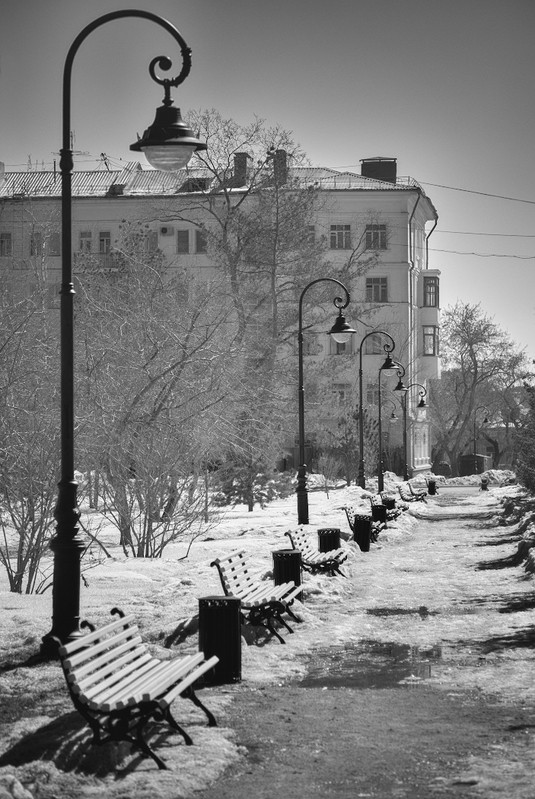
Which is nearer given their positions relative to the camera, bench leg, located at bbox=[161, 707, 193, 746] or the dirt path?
the dirt path

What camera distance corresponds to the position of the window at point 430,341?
243 feet

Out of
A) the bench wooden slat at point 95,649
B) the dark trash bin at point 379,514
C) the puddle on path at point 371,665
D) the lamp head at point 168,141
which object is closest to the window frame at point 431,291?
the dark trash bin at point 379,514

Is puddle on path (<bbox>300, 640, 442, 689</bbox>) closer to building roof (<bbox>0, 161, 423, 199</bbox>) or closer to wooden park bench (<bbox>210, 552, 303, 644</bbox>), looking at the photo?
wooden park bench (<bbox>210, 552, 303, 644</bbox>)

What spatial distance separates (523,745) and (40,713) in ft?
10.6

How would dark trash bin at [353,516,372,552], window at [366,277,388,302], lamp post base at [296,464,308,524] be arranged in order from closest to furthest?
dark trash bin at [353,516,372,552], lamp post base at [296,464,308,524], window at [366,277,388,302]

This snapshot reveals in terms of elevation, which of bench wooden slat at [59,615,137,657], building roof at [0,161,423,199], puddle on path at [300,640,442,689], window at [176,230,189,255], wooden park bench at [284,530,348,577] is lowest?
puddle on path at [300,640,442,689]

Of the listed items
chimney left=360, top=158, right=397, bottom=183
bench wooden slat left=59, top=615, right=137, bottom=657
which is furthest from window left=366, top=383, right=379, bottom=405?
bench wooden slat left=59, top=615, right=137, bottom=657

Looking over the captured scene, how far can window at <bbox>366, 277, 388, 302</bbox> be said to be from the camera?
70.9 metres

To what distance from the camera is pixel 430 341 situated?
74.5 metres

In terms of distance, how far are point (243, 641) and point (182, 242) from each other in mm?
60584

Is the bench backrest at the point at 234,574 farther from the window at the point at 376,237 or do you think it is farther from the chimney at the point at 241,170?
the window at the point at 376,237

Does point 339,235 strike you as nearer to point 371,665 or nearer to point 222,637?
point 371,665

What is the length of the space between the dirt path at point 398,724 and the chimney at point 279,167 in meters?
34.8

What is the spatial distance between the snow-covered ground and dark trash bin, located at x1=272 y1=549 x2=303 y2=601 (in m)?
0.39
